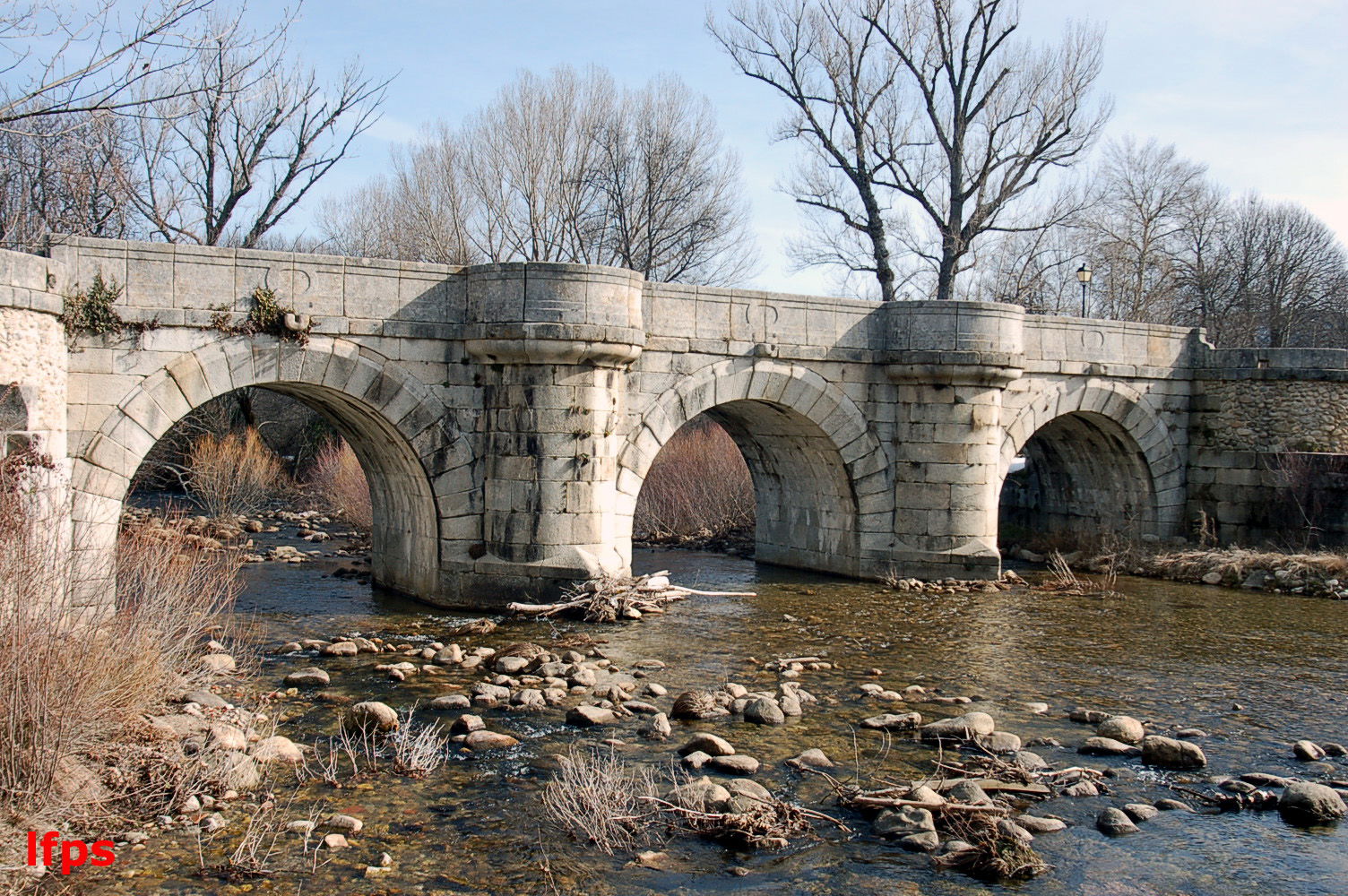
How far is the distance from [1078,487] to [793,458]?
5.46m

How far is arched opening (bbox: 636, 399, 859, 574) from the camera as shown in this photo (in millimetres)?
14734

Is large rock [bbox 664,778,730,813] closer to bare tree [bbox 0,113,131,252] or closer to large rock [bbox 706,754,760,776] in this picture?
large rock [bbox 706,754,760,776]

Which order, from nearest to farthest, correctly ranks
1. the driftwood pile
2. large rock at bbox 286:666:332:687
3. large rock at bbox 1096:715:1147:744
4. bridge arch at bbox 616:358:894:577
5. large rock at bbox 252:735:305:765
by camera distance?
large rock at bbox 252:735:305:765
large rock at bbox 1096:715:1147:744
large rock at bbox 286:666:332:687
the driftwood pile
bridge arch at bbox 616:358:894:577

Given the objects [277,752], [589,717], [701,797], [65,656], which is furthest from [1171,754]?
[65,656]

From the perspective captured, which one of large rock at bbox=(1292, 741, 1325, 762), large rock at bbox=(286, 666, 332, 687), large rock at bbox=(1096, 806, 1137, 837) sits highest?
large rock at bbox=(286, 666, 332, 687)

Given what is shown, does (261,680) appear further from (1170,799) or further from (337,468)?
(337,468)

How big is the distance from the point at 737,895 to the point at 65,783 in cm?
322

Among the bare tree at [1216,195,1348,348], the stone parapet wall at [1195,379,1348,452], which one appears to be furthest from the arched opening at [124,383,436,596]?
the bare tree at [1216,195,1348,348]

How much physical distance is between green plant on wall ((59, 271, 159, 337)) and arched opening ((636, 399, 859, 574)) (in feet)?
21.9

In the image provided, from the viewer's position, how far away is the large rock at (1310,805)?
6586 millimetres

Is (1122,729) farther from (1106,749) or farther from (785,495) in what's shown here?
(785,495)

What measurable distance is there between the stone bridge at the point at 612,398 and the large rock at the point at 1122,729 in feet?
18.1

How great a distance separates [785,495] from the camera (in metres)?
16.5

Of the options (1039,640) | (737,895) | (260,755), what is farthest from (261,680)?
(1039,640)
